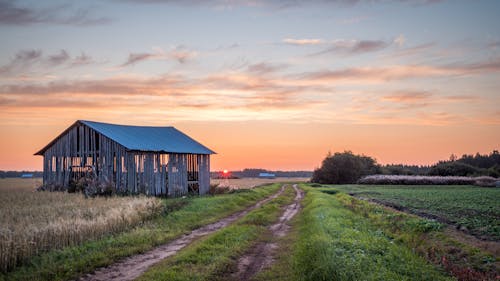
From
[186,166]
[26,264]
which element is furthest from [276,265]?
[186,166]

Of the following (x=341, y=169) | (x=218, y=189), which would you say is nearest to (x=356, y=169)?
(x=341, y=169)

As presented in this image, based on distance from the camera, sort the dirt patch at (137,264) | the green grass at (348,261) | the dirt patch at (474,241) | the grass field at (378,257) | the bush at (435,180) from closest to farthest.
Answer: the green grass at (348,261) → the grass field at (378,257) → the dirt patch at (137,264) → the dirt patch at (474,241) → the bush at (435,180)

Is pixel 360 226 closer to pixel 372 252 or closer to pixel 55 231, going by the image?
pixel 372 252

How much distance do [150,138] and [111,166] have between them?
730 centimetres

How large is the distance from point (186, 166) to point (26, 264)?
109 ft

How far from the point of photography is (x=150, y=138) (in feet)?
152

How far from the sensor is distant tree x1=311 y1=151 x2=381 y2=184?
96938 millimetres

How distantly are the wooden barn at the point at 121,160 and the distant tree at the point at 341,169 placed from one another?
5565 cm

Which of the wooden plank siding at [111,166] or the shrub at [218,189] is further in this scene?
the shrub at [218,189]

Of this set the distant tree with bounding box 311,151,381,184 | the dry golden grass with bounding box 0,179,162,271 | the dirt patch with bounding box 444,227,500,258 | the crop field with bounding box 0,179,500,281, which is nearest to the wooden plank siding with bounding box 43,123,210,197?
the dry golden grass with bounding box 0,179,162,271

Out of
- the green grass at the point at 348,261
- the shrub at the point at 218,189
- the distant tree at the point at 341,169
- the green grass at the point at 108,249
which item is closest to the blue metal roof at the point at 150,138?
the shrub at the point at 218,189

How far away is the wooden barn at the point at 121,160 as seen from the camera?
131ft

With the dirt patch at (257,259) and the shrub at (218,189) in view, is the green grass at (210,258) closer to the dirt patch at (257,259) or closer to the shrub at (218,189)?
the dirt patch at (257,259)

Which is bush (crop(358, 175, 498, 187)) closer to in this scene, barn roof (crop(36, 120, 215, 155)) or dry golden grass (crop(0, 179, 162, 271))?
barn roof (crop(36, 120, 215, 155))
